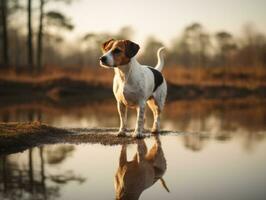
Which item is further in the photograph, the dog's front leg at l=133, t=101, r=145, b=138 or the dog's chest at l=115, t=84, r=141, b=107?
the dog's front leg at l=133, t=101, r=145, b=138

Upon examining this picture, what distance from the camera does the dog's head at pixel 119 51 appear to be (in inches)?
320

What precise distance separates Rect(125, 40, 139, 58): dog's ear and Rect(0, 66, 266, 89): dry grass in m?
20.4

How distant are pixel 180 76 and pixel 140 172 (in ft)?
90.0

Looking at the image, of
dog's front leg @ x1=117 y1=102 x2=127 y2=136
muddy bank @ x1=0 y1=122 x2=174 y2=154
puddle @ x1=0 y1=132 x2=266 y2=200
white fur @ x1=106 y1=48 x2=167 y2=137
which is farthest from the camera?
dog's front leg @ x1=117 y1=102 x2=127 y2=136

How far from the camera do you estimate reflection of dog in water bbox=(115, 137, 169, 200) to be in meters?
4.93

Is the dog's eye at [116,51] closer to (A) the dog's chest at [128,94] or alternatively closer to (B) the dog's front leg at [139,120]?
(A) the dog's chest at [128,94]

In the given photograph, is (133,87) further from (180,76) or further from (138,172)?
(180,76)

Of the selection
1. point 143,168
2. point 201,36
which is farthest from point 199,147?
point 201,36

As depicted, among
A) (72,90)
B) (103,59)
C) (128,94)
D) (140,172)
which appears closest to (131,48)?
(103,59)

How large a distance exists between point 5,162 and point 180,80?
83.2 ft

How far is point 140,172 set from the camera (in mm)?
5859

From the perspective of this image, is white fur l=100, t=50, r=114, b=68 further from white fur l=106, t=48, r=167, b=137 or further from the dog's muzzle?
white fur l=106, t=48, r=167, b=137

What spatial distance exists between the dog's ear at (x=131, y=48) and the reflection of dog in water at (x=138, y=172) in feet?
5.22

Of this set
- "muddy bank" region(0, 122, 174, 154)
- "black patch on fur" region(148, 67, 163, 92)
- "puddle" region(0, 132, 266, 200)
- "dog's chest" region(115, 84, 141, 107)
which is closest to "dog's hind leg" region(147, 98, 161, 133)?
"muddy bank" region(0, 122, 174, 154)
